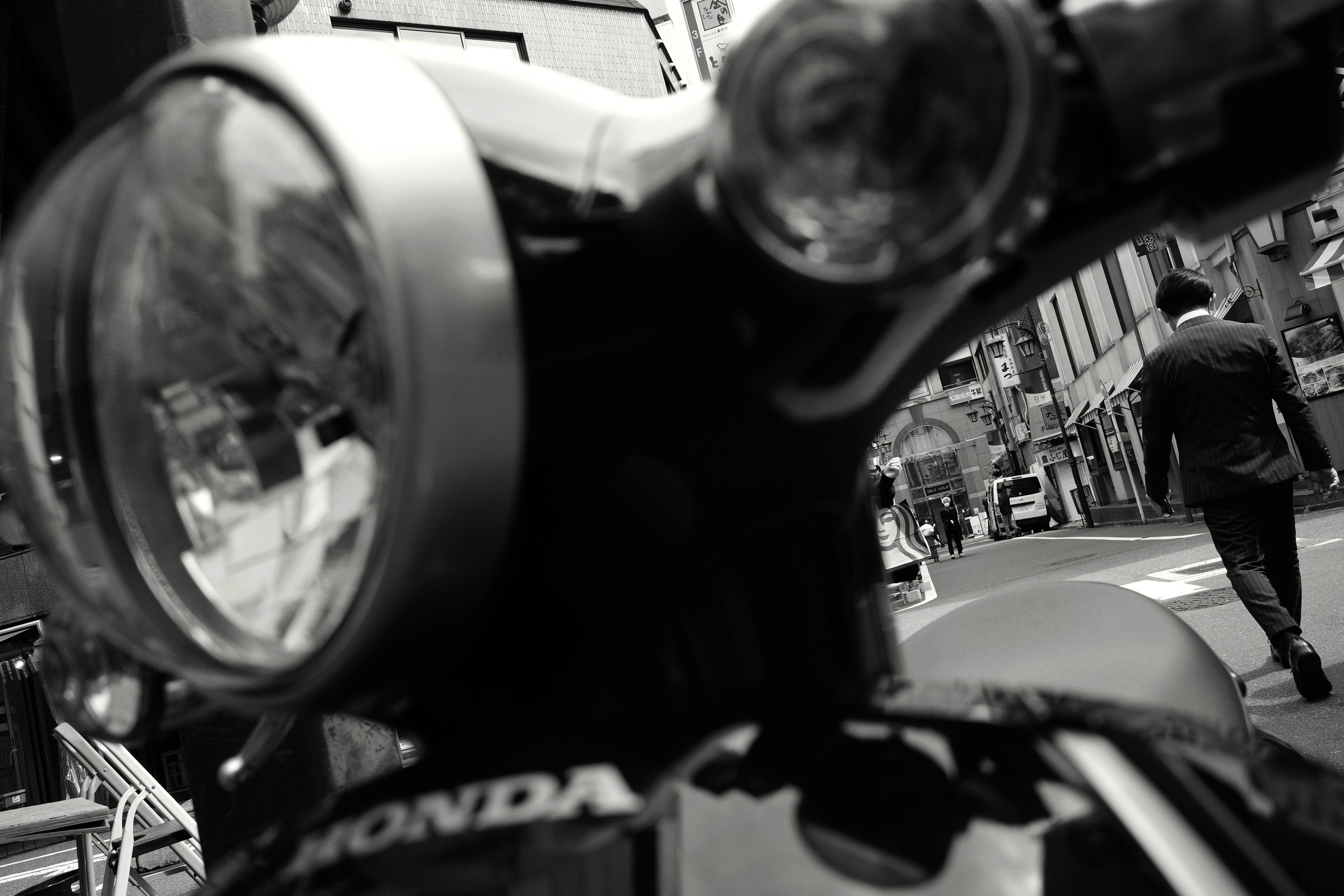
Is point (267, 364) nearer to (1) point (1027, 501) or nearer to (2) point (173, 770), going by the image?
(2) point (173, 770)

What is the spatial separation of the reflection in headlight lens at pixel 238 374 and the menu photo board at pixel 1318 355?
57.4 ft

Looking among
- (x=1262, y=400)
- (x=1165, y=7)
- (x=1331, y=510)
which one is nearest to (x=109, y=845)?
(x=1165, y=7)

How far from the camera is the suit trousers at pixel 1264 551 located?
407cm

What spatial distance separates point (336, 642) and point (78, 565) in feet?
0.80

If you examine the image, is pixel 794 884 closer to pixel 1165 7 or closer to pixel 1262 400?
pixel 1165 7

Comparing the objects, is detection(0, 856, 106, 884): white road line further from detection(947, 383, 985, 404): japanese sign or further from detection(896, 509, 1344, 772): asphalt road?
detection(947, 383, 985, 404): japanese sign

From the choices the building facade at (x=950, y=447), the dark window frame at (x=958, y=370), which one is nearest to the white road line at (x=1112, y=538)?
the dark window frame at (x=958, y=370)

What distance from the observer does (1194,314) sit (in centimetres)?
415

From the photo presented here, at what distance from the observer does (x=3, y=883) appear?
8.72 meters

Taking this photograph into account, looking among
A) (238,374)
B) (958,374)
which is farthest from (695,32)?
(958,374)

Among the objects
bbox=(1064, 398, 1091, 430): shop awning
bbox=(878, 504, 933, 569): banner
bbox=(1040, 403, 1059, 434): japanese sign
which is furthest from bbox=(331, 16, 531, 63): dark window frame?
bbox=(1040, 403, 1059, 434): japanese sign

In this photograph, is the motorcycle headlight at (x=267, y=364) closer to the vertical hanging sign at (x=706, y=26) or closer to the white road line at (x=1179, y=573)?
A: the white road line at (x=1179, y=573)

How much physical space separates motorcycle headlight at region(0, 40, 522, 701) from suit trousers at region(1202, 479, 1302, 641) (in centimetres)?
408

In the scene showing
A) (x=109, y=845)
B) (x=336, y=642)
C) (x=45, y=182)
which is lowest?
(x=109, y=845)
